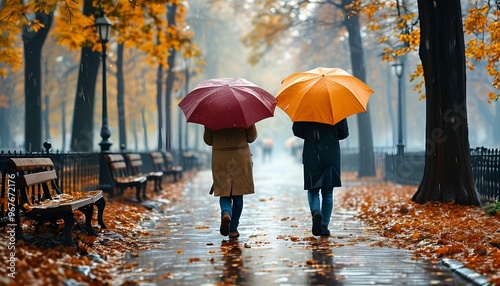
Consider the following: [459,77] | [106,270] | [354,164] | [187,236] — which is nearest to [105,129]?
[187,236]

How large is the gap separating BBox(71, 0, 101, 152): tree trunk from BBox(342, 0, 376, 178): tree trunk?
9.65m

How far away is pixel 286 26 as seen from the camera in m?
26.5

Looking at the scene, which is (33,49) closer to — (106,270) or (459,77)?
(459,77)

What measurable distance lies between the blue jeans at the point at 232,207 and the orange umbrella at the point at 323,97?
1260 mm

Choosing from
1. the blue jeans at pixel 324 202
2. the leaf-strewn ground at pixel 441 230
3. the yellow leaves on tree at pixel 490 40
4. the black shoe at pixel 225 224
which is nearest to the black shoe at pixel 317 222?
the blue jeans at pixel 324 202

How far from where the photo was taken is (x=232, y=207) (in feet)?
30.1

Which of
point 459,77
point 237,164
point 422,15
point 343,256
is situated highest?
point 422,15

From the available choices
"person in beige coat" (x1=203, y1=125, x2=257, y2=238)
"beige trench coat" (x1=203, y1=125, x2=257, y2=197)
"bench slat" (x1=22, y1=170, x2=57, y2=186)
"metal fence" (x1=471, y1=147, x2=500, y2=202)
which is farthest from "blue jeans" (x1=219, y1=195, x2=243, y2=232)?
"metal fence" (x1=471, y1=147, x2=500, y2=202)

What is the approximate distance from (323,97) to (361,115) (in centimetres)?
1763

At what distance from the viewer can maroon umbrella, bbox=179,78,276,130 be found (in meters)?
8.46

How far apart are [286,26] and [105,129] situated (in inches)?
499

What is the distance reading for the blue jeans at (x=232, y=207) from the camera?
29.4ft

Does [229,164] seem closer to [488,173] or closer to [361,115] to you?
[488,173]

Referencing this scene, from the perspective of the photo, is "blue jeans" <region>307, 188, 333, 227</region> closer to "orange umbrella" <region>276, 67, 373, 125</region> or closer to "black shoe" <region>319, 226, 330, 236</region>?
"black shoe" <region>319, 226, 330, 236</region>
